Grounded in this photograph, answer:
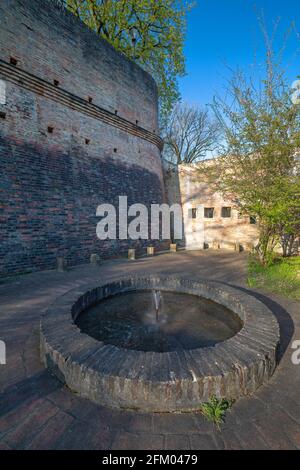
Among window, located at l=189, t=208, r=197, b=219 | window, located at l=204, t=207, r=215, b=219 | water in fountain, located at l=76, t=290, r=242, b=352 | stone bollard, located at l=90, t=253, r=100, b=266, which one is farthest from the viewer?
window, located at l=189, t=208, r=197, b=219

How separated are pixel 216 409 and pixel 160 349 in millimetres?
979

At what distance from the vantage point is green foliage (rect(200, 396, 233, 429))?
1.68 metres

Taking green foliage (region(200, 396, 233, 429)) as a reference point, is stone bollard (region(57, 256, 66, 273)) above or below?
above

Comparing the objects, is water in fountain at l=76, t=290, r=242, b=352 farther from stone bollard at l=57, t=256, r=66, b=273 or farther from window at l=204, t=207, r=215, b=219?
window at l=204, t=207, r=215, b=219

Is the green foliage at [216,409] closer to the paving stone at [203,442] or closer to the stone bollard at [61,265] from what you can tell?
the paving stone at [203,442]

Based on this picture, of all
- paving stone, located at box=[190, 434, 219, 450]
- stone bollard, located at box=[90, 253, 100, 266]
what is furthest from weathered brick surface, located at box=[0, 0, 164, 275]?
paving stone, located at box=[190, 434, 219, 450]

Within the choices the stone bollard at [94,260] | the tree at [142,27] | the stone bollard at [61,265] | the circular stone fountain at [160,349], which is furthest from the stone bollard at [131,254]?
the tree at [142,27]

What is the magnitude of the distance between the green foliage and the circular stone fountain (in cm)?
5

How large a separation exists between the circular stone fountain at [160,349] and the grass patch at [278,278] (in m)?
1.67

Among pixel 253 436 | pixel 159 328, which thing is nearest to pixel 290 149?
pixel 159 328

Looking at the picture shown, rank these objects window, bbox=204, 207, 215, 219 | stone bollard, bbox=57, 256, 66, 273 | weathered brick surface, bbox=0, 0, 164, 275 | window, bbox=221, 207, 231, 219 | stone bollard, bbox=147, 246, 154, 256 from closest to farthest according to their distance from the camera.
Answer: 1. weathered brick surface, bbox=0, 0, 164, 275
2. stone bollard, bbox=57, 256, 66, 273
3. stone bollard, bbox=147, 246, 154, 256
4. window, bbox=221, 207, 231, 219
5. window, bbox=204, 207, 215, 219

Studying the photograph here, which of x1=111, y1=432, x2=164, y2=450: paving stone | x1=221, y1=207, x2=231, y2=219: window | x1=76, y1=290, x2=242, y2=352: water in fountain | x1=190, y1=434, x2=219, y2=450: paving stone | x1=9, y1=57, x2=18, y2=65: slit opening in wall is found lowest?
x1=190, y1=434, x2=219, y2=450: paving stone

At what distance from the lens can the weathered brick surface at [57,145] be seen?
5.75 m
